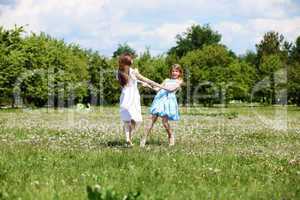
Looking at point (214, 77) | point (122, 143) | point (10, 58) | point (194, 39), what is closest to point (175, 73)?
point (122, 143)

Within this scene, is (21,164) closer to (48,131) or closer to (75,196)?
(75,196)

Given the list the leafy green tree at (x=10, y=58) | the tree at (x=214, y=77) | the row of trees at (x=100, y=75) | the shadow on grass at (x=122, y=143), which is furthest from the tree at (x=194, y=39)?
the shadow on grass at (x=122, y=143)

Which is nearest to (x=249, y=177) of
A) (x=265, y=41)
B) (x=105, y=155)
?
(x=105, y=155)

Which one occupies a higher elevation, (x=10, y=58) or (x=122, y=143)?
(x=10, y=58)

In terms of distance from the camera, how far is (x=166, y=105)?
1625cm

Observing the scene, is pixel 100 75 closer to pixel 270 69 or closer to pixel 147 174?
pixel 270 69

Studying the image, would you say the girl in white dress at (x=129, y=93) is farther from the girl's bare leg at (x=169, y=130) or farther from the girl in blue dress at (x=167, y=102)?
the girl's bare leg at (x=169, y=130)

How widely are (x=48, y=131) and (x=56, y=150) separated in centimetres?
686

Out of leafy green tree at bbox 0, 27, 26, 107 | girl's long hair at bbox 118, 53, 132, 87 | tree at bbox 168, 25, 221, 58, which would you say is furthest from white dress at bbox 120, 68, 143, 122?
tree at bbox 168, 25, 221, 58

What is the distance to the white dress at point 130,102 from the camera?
50.5 feet

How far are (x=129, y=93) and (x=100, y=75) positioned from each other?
219 ft

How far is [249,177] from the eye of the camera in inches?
358

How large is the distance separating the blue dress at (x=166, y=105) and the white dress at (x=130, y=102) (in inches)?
30.0

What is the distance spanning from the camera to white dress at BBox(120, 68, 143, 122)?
606 inches
